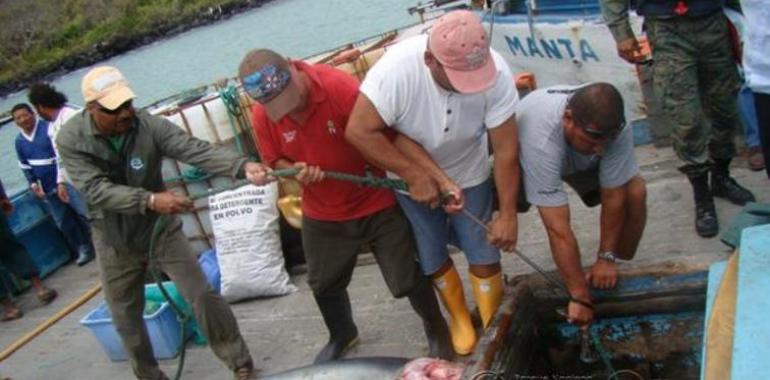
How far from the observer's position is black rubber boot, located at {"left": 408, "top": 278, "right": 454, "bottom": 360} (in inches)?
147

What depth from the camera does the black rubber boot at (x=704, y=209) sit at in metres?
4.09

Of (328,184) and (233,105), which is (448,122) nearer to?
(328,184)

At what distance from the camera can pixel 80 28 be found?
4862cm

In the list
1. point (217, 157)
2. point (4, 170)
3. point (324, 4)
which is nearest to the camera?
point (217, 157)

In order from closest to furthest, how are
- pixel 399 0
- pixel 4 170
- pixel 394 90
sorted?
pixel 394 90
pixel 4 170
pixel 399 0

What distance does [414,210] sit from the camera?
3.51 metres

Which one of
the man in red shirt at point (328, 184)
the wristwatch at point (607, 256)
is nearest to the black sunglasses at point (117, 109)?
the man in red shirt at point (328, 184)

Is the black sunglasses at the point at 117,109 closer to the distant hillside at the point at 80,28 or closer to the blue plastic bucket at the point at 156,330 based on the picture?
the blue plastic bucket at the point at 156,330

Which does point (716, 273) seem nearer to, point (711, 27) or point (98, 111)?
point (711, 27)

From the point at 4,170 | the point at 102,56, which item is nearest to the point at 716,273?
the point at 4,170

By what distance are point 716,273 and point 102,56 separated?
41.7 m

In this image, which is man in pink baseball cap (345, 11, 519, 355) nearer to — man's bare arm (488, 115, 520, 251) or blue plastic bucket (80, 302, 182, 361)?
man's bare arm (488, 115, 520, 251)

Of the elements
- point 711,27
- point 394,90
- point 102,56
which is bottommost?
point 102,56

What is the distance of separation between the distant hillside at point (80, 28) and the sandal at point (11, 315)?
115ft
